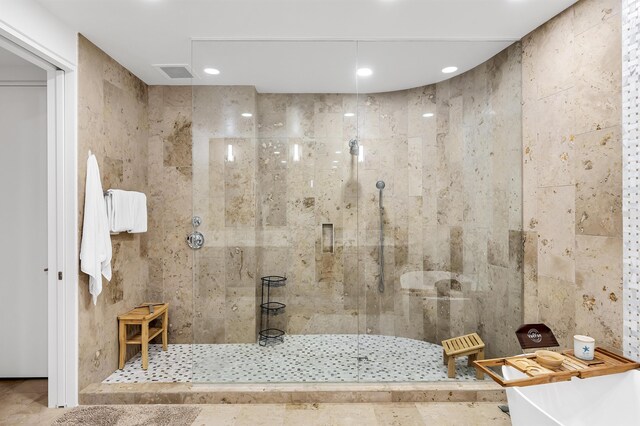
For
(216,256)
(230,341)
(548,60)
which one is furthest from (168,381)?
(548,60)

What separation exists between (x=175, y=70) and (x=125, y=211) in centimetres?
133

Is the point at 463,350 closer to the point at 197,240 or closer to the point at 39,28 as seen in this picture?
the point at 197,240

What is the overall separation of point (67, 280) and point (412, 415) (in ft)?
8.28

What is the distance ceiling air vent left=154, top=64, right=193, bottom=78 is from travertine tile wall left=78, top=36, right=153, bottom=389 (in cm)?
34

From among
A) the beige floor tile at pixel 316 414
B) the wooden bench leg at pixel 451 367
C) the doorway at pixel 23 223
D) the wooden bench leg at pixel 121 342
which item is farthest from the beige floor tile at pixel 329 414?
the doorway at pixel 23 223

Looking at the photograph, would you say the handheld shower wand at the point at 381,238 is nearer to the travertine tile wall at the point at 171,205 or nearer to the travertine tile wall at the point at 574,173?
the travertine tile wall at the point at 574,173

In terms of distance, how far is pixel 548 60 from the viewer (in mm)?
2359

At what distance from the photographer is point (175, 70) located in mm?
3066

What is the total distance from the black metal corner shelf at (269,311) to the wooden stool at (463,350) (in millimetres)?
1301

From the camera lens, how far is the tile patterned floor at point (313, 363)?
102 inches

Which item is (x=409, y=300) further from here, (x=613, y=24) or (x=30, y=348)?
(x=30, y=348)

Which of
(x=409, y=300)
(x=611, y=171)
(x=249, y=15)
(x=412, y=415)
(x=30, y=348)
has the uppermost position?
(x=249, y=15)

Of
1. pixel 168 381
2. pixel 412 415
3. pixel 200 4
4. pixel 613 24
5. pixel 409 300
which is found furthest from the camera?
pixel 409 300

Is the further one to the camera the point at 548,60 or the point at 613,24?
the point at 548,60
